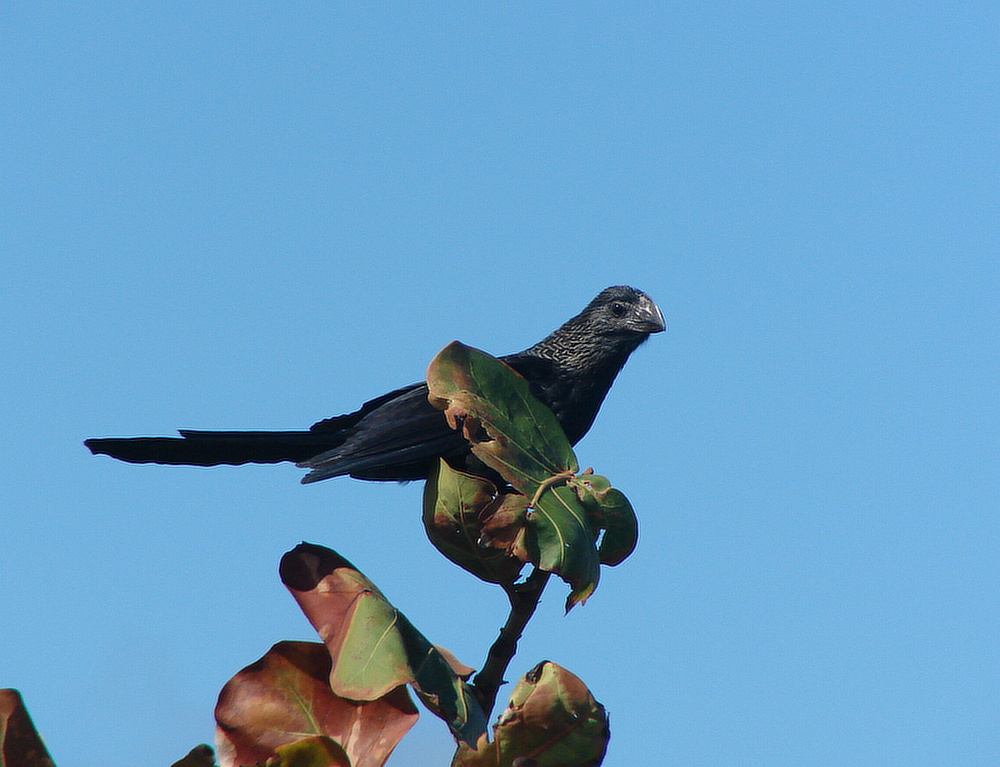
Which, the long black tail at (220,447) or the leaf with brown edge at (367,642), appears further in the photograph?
the long black tail at (220,447)

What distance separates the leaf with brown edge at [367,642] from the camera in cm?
128

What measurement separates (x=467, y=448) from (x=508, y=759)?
274cm

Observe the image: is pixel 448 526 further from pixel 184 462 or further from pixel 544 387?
pixel 544 387

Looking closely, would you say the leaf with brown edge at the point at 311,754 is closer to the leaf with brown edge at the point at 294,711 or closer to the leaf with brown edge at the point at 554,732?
the leaf with brown edge at the point at 294,711

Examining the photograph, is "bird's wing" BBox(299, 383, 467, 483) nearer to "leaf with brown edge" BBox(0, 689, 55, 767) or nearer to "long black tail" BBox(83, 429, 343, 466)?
"long black tail" BBox(83, 429, 343, 466)

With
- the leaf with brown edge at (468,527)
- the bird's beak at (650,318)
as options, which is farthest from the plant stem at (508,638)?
the bird's beak at (650,318)

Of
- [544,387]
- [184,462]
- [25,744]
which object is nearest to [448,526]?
[25,744]

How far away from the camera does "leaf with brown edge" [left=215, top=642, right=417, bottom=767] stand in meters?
1.32

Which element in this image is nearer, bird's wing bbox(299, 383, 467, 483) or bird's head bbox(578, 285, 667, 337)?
bird's wing bbox(299, 383, 467, 483)

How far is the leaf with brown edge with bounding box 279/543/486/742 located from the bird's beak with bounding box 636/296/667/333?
3.45m

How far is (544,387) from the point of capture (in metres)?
4.65

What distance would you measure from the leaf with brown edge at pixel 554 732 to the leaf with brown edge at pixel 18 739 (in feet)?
1.70

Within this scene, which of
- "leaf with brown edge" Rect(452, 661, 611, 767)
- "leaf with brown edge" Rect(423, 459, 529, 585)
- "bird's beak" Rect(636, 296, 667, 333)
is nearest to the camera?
"leaf with brown edge" Rect(452, 661, 611, 767)

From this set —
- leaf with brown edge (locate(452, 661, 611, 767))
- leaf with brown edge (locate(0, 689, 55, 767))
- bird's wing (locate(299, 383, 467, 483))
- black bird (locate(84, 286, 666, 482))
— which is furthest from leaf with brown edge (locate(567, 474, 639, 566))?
bird's wing (locate(299, 383, 467, 483))
